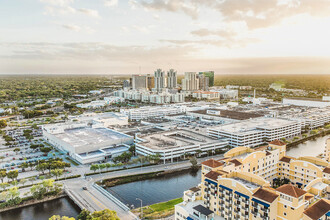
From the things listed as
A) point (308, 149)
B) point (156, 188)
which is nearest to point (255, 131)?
point (308, 149)

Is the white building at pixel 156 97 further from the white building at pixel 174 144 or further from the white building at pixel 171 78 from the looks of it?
the white building at pixel 174 144

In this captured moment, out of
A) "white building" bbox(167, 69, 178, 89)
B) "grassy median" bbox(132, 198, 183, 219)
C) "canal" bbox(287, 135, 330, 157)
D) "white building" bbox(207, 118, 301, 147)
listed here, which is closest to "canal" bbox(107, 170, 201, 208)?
"grassy median" bbox(132, 198, 183, 219)

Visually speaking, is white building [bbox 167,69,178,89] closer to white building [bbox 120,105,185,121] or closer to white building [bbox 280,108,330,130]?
white building [bbox 120,105,185,121]

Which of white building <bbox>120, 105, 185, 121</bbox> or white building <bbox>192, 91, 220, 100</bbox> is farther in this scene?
white building <bbox>192, 91, 220, 100</bbox>

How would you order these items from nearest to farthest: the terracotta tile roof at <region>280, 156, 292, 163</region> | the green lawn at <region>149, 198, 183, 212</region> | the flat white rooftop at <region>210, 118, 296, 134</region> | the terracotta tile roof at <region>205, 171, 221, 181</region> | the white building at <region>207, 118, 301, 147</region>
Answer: the terracotta tile roof at <region>205, 171, 221, 181</region>, the green lawn at <region>149, 198, 183, 212</region>, the terracotta tile roof at <region>280, 156, 292, 163</region>, the white building at <region>207, 118, 301, 147</region>, the flat white rooftop at <region>210, 118, 296, 134</region>

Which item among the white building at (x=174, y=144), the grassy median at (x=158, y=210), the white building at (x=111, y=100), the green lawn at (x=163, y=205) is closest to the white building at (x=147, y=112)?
the white building at (x=174, y=144)

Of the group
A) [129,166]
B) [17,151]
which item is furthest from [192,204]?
[17,151]

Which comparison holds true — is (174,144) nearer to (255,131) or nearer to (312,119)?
(255,131)
